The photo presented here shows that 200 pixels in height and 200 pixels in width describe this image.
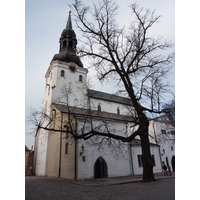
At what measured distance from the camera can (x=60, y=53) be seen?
28766 millimetres

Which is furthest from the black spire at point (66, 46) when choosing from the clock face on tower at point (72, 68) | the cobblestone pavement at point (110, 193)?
the cobblestone pavement at point (110, 193)

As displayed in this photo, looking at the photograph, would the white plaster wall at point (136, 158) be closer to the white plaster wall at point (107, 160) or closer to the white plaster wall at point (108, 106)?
the white plaster wall at point (107, 160)

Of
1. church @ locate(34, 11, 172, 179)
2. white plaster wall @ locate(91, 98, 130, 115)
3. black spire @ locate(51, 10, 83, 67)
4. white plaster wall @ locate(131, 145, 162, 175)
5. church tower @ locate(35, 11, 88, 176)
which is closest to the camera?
church @ locate(34, 11, 172, 179)

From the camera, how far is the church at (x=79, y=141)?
51.6 feet

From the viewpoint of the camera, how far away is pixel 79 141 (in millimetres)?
16812

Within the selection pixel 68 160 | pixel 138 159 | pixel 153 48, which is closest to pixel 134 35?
pixel 153 48

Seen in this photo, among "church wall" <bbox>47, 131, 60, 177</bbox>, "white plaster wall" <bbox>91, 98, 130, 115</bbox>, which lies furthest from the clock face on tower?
"church wall" <bbox>47, 131, 60, 177</bbox>

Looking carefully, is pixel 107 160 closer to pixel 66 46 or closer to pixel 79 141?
pixel 79 141

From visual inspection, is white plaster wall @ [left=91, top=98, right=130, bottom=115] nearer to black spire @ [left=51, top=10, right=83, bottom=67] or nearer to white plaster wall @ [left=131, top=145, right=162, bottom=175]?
black spire @ [left=51, top=10, right=83, bottom=67]

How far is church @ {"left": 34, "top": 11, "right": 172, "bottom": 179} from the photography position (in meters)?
15.7

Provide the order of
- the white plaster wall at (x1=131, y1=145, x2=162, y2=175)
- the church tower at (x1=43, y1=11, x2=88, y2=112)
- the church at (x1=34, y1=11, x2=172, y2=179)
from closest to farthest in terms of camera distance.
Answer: the church at (x1=34, y1=11, x2=172, y2=179) < the white plaster wall at (x1=131, y1=145, x2=162, y2=175) < the church tower at (x1=43, y1=11, x2=88, y2=112)

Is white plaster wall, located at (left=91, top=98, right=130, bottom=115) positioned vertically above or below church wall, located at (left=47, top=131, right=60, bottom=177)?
A: above

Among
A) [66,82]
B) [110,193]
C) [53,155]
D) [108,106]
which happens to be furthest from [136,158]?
[66,82]

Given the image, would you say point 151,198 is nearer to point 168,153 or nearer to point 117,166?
point 117,166
